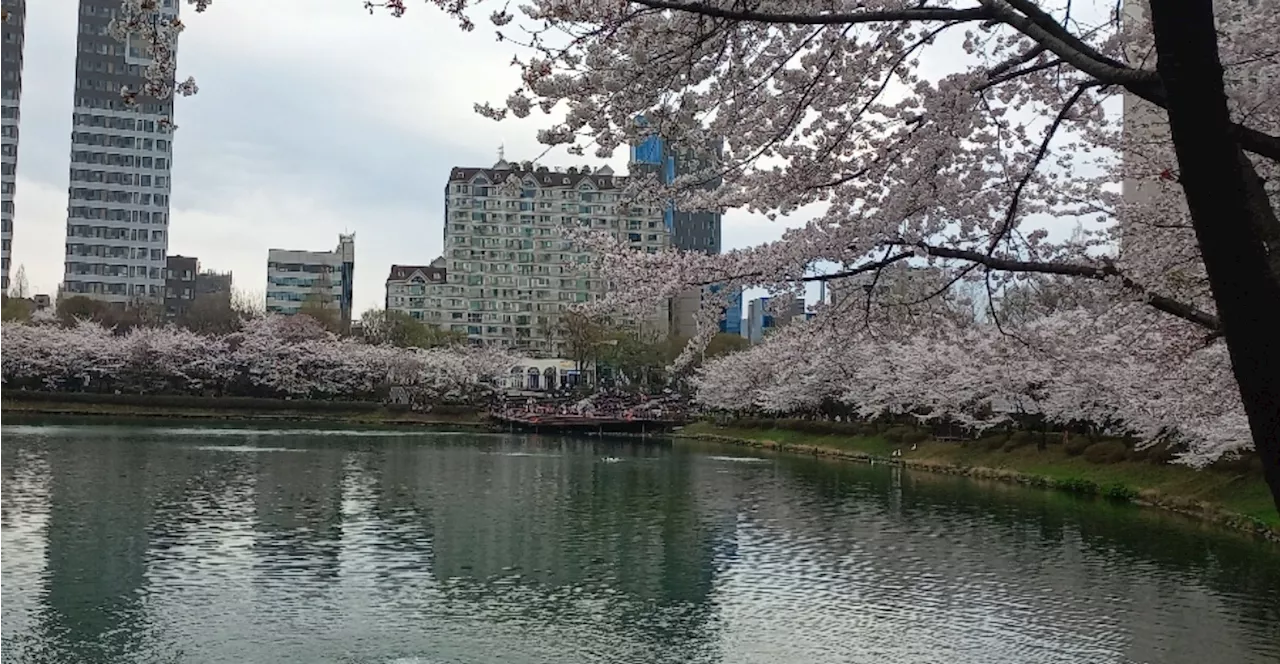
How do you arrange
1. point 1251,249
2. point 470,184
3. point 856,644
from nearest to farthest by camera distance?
point 1251,249, point 856,644, point 470,184

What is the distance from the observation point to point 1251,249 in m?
2.74

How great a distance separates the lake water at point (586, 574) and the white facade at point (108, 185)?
5360cm

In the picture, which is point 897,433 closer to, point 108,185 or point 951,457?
point 951,457

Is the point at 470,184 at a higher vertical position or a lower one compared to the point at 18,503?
higher

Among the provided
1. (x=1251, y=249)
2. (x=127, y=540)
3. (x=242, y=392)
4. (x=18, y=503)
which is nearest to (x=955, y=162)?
(x=1251, y=249)

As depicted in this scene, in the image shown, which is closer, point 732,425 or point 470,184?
point 732,425

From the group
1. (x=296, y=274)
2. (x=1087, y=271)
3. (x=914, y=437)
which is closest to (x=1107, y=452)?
(x=914, y=437)

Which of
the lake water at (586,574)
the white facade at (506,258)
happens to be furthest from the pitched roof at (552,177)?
the lake water at (586,574)

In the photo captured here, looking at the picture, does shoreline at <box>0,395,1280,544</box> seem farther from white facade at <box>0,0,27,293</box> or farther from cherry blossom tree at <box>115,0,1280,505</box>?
white facade at <box>0,0,27,293</box>

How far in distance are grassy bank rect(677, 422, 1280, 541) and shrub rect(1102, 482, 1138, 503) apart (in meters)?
0.02

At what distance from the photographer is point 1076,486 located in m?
23.4

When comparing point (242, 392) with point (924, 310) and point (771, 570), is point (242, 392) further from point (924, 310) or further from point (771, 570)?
point (924, 310)

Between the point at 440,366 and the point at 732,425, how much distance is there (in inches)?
631

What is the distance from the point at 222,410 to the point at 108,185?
32416 millimetres
